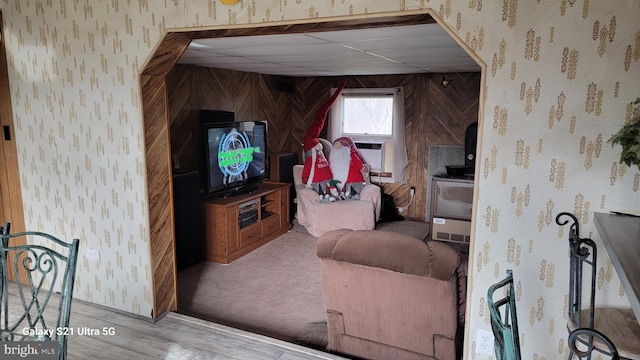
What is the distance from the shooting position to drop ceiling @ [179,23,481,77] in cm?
268

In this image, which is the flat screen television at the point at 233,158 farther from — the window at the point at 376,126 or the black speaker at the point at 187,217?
the window at the point at 376,126

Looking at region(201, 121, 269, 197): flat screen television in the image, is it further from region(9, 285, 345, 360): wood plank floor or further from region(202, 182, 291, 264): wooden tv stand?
region(9, 285, 345, 360): wood plank floor

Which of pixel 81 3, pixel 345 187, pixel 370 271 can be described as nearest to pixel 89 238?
pixel 81 3

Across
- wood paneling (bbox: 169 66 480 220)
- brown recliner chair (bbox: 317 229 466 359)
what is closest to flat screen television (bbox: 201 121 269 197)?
wood paneling (bbox: 169 66 480 220)

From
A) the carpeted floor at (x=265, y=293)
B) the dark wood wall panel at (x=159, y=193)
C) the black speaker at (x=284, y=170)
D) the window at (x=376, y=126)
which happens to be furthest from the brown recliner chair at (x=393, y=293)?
the window at (x=376, y=126)

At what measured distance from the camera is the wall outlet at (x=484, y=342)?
2154 mm

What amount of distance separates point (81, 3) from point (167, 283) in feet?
6.40

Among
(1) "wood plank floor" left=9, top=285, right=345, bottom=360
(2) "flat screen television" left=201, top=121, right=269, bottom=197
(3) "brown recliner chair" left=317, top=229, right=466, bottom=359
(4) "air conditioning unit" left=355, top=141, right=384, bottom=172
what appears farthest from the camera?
(4) "air conditioning unit" left=355, top=141, right=384, bottom=172

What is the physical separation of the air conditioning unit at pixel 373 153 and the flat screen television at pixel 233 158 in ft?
5.06

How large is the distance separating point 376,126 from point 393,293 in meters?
4.20

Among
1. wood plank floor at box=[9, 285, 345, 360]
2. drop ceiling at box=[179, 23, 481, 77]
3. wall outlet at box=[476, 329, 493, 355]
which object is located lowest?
wood plank floor at box=[9, 285, 345, 360]

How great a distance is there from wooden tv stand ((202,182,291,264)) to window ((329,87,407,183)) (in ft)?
4.75

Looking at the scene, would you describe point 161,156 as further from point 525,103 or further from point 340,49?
point 525,103

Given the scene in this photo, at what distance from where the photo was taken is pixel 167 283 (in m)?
3.12
